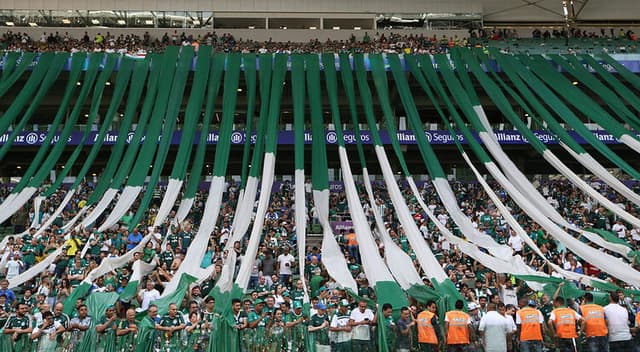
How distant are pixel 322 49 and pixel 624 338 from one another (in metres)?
24.3

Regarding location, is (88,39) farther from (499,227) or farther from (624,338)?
(624,338)

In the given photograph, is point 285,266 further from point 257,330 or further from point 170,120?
point 170,120

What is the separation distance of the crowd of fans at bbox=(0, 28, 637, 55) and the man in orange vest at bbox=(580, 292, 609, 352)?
2128cm

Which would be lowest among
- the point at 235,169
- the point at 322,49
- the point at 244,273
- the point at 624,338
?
the point at 624,338

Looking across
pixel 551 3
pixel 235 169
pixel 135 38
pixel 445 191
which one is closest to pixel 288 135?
pixel 235 169

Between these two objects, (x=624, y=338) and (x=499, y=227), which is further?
(x=499, y=227)

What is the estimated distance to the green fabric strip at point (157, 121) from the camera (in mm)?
20188

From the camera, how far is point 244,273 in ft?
49.7

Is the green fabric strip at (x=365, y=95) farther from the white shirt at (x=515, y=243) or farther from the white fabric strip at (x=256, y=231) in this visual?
the white shirt at (x=515, y=243)

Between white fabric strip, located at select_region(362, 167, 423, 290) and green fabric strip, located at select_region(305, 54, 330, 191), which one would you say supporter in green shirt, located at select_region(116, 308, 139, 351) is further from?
green fabric strip, located at select_region(305, 54, 330, 191)

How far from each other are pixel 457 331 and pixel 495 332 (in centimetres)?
55

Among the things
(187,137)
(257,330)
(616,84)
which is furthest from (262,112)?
(257,330)

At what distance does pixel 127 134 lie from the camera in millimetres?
22000

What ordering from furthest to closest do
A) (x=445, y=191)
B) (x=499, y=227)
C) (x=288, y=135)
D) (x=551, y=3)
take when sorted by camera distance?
(x=551, y=3) < (x=288, y=135) < (x=499, y=227) < (x=445, y=191)
